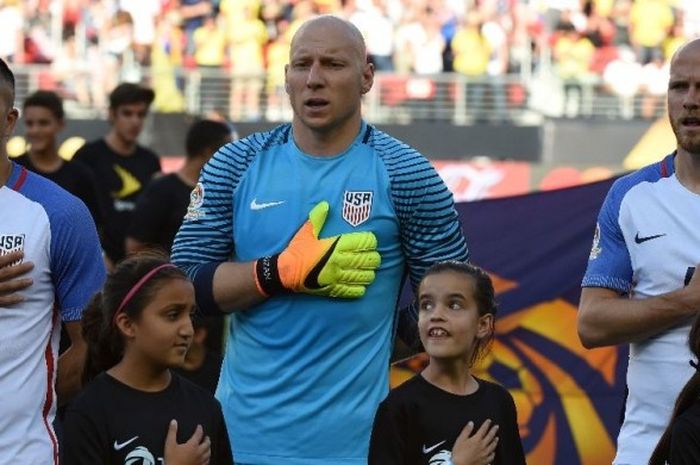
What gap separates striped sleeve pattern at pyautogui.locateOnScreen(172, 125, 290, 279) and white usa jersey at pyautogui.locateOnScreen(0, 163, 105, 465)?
0.30m

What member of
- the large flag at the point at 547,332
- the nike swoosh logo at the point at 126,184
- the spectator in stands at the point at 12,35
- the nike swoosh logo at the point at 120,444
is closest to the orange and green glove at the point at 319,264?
the nike swoosh logo at the point at 120,444

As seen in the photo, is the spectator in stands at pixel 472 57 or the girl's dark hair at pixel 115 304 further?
the spectator in stands at pixel 472 57

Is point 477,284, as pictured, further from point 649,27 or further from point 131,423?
point 649,27

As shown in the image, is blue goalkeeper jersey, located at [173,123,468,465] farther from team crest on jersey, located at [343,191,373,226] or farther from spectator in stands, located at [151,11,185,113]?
spectator in stands, located at [151,11,185,113]

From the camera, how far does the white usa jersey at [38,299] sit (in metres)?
4.99

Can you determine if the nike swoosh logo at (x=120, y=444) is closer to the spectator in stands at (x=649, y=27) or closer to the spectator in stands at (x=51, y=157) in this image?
the spectator in stands at (x=51, y=157)

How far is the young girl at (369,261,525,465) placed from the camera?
500cm

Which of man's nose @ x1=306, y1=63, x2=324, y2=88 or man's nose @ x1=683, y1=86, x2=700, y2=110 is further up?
man's nose @ x1=306, y1=63, x2=324, y2=88

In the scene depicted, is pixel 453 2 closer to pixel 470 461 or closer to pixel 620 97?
pixel 620 97

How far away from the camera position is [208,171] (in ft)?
17.5

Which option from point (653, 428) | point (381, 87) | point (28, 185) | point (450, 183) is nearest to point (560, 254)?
point (653, 428)

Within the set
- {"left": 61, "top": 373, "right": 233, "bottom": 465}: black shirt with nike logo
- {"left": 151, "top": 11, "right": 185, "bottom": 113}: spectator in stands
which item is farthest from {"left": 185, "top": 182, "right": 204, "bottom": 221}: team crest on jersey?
{"left": 151, "top": 11, "right": 185, "bottom": 113}: spectator in stands

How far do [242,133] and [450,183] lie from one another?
9.71 ft

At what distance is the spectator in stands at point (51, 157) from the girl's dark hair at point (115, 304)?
194 inches
